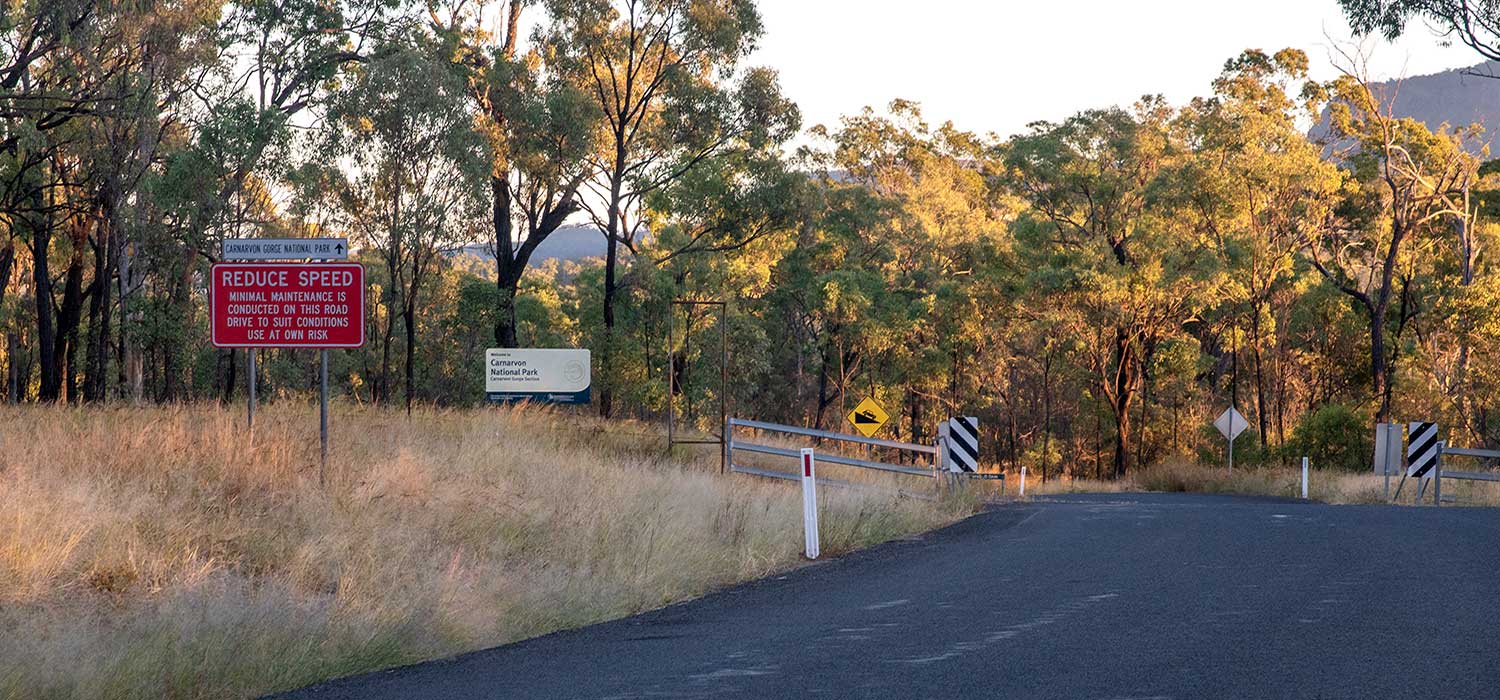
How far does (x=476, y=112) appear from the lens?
136ft

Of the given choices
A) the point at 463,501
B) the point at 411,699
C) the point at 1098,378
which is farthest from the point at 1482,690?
the point at 1098,378

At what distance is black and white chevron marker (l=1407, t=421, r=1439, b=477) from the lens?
27.7m

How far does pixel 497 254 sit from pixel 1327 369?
118 ft

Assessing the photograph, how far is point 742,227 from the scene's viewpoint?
154ft

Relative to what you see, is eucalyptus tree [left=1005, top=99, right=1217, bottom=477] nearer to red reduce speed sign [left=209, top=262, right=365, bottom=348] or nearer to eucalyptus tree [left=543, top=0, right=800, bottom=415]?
eucalyptus tree [left=543, top=0, right=800, bottom=415]

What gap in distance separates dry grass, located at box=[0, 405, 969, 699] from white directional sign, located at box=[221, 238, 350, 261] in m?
1.88

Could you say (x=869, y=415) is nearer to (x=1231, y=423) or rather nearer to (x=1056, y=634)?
(x=1231, y=423)

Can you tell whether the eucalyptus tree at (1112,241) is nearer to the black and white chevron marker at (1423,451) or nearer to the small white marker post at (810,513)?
the black and white chevron marker at (1423,451)

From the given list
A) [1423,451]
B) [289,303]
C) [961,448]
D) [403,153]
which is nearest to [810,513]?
[289,303]

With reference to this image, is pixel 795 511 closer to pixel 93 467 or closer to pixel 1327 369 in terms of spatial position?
pixel 93 467

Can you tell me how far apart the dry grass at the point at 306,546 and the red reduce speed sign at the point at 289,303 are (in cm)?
115

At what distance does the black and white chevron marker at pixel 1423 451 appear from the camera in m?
27.7

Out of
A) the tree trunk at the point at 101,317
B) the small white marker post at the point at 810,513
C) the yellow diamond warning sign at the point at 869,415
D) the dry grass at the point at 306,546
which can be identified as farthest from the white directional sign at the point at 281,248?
the tree trunk at the point at 101,317

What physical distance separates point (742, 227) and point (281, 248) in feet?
109
